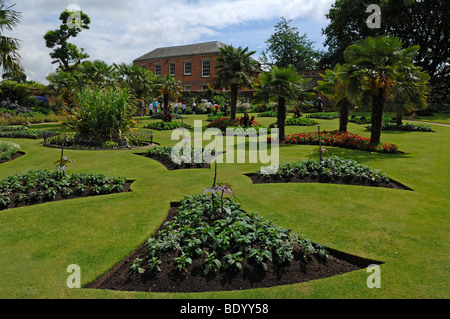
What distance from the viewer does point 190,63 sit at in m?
49.7

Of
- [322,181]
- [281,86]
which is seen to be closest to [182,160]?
[322,181]

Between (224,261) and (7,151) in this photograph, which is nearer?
(224,261)

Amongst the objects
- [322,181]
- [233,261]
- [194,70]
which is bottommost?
[233,261]

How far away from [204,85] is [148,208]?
43935 mm

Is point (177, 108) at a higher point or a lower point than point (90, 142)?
higher

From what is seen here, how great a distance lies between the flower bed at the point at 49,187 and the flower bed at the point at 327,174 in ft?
13.8

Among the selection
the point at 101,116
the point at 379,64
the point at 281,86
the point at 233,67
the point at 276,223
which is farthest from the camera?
the point at 233,67

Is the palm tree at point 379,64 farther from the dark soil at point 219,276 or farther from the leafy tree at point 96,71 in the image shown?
the leafy tree at point 96,71

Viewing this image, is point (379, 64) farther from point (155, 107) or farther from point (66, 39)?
point (66, 39)

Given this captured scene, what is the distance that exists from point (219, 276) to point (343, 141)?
12.4 metres

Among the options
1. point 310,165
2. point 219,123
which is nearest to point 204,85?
point 219,123

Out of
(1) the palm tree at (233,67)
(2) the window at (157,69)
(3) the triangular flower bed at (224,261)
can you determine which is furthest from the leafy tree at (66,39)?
(3) the triangular flower bed at (224,261)

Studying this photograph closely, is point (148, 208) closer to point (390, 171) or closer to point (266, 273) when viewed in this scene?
point (266, 273)

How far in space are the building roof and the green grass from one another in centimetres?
4290
